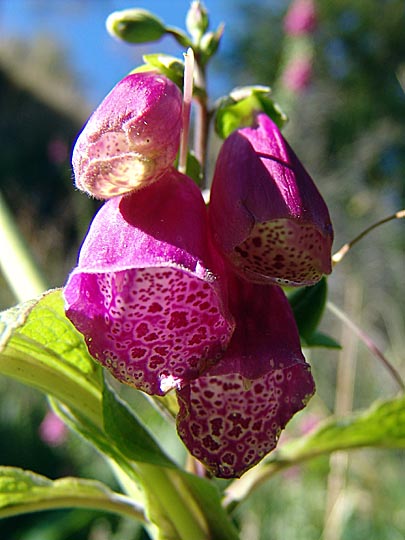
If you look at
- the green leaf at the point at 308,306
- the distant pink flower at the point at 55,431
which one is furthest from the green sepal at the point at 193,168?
the distant pink flower at the point at 55,431

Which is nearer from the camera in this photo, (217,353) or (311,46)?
(217,353)

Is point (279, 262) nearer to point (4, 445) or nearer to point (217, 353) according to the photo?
point (217, 353)

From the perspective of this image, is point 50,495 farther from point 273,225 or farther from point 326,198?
point 326,198

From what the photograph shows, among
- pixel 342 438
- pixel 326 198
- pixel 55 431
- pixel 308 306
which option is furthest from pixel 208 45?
pixel 326 198

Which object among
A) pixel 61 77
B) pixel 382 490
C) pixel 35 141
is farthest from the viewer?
pixel 61 77

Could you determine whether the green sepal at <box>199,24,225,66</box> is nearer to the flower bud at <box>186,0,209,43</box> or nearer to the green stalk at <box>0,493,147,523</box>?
the flower bud at <box>186,0,209,43</box>

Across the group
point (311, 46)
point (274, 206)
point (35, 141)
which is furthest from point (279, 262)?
point (35, 141)
